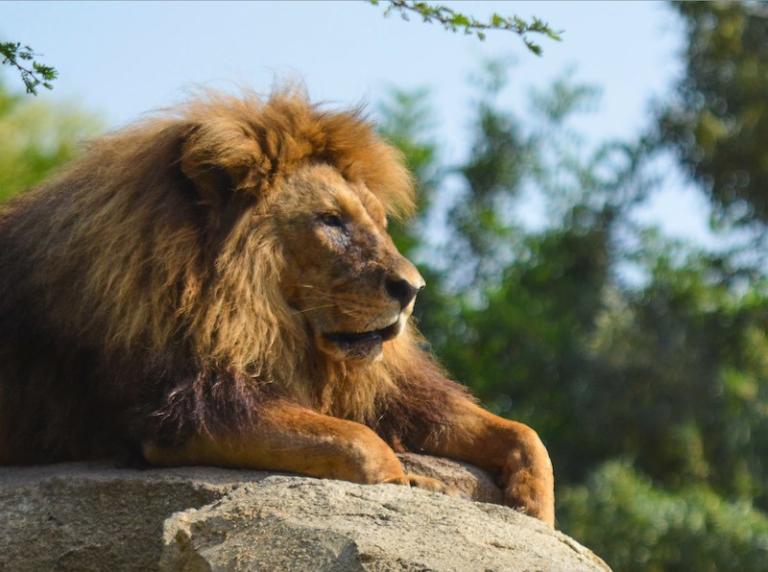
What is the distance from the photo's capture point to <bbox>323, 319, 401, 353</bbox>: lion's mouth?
5.49 metres

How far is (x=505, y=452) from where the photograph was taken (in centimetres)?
571

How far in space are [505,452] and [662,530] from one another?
9.86m

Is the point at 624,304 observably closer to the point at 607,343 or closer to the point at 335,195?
the point at 607,343

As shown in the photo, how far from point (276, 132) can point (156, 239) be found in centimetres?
60

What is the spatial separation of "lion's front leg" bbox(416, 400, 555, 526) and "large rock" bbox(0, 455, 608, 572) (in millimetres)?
90

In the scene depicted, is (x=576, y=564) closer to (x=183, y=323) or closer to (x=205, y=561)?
(x=205, y=561)

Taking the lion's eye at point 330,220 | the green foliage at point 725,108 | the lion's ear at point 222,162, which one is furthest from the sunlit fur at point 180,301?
the green foliage at point 725,108

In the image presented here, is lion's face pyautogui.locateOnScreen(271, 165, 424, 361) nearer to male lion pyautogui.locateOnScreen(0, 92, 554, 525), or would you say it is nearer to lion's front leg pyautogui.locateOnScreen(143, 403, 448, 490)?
male lion pyautogui.locateOnScreen(0, 92, 554, 525)

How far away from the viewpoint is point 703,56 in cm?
1967

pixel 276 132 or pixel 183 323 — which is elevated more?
pixel 276 132

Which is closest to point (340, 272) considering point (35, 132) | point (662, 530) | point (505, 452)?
point (505, 452)

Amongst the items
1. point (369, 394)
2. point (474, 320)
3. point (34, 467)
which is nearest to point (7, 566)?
point (34, 467)

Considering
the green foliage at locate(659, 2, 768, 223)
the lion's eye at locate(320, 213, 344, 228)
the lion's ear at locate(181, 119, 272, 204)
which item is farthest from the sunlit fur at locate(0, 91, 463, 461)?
the green foliage at locate(659, 2, 768, 223)

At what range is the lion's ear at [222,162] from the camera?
18.4 ft
